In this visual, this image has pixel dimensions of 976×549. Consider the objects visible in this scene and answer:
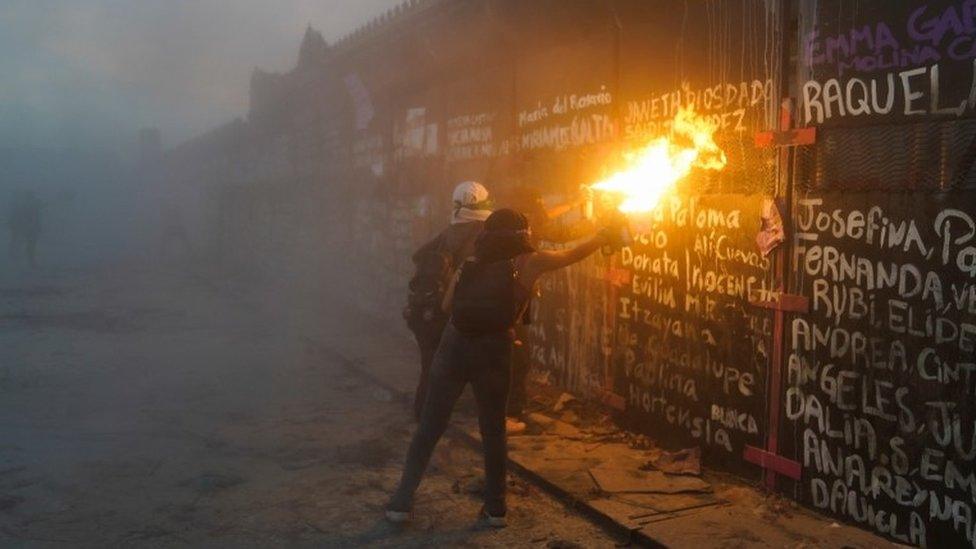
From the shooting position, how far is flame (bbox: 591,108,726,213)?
6062mm

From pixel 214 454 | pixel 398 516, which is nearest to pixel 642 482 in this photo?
pixel 398 516

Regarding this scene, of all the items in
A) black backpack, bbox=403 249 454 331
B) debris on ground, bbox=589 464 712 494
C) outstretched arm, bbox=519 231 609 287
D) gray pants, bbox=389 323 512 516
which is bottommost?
debris on ground, bbox=589 464 712 494

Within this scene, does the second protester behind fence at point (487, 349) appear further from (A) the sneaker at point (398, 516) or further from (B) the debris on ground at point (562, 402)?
(B) the debris on ground at point (562, 402)

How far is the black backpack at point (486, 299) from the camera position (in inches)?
205

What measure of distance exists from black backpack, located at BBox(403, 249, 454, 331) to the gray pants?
1.60 metres

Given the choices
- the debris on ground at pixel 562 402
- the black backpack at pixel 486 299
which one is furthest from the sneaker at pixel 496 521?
the debris on ground at pixel 562 402

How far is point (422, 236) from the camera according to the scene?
1228 centimetres

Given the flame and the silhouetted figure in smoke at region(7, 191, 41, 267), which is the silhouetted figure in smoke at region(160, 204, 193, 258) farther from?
the flame

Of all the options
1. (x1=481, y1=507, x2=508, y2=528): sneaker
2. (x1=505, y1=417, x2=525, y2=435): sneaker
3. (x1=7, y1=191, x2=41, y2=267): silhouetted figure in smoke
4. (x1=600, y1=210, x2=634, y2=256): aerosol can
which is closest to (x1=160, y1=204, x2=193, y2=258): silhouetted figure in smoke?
(x1=7, y1=191, x2=41, y2=267): silhouetted figure in smoke

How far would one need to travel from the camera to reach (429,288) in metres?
6.97

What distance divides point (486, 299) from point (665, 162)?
2218mm

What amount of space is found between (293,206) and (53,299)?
5727 millimetres

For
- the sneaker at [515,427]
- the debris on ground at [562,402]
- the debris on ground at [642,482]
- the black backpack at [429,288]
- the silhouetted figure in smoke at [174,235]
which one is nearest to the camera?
the debris on ground at [642,482]

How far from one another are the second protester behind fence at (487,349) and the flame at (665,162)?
134cm
